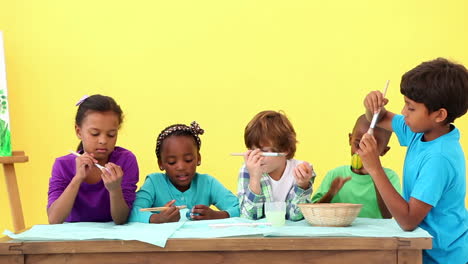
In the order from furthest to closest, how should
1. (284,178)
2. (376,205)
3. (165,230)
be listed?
(376,205) < (284,178) < (165,230)

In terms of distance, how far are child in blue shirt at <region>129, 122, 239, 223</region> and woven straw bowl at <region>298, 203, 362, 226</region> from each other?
59 cm

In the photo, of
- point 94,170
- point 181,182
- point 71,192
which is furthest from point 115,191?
point 181,182

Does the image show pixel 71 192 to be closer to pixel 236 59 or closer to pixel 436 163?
pixel 436 163

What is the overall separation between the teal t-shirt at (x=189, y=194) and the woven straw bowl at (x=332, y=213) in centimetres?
59

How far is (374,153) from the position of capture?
1.94m

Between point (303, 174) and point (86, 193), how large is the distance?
2.75 feet

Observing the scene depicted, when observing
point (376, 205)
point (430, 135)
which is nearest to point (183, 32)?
point (376, 205)

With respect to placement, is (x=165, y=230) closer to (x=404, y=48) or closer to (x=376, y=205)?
(x=376, y=205)

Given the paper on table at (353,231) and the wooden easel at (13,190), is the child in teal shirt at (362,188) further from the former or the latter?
the wooden easel at (13,190)

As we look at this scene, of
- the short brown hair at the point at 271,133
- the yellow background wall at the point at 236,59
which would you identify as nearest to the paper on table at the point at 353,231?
the short brown hair at the point at 271,133

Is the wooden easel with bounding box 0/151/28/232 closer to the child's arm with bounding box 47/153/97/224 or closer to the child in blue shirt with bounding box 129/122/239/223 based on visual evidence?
the child in blue shirt with bounding box 129/122/239/223

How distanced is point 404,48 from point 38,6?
2420 millimetres

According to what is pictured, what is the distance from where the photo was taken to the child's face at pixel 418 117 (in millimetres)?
1978

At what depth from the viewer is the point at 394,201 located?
1.88m
